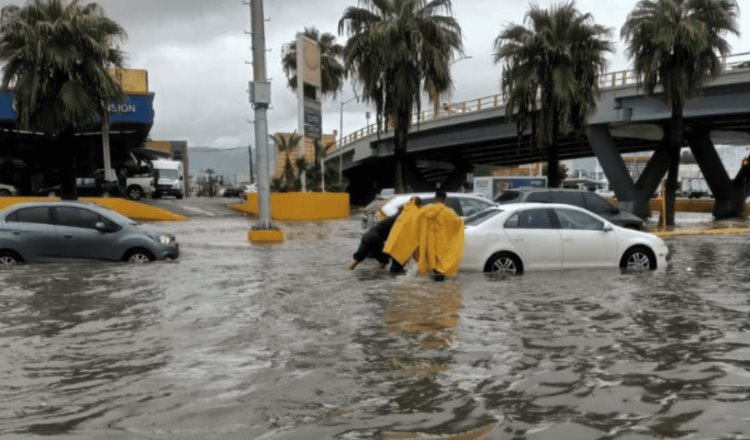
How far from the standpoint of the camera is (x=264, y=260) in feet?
54.4

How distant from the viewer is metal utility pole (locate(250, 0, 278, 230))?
70.6 feet

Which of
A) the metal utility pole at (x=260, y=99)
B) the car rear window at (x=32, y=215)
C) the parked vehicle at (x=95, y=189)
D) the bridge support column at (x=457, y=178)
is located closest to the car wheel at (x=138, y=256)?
the car rear window at (x=32, y=215)

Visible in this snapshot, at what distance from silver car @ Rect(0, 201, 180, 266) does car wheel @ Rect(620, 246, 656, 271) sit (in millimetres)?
9666

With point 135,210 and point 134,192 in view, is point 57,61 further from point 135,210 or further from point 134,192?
point 134,192

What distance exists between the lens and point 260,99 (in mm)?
21500

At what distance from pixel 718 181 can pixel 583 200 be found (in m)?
25.0

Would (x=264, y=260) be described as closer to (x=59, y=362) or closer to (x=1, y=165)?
(x=59, y=362)

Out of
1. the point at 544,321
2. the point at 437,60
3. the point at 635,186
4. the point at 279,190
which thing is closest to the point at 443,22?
the point at 437,60

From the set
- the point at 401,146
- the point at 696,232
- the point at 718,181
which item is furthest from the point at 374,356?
the point at 718,181

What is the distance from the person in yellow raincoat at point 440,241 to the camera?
12.7m

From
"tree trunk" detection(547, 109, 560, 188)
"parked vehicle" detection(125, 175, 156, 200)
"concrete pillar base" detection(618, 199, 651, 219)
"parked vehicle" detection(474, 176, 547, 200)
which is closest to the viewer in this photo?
"tree trunk" detection(547, 109, 560, 188)

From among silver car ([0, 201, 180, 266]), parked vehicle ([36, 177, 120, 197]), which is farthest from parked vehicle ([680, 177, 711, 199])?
silver car ([0, 201, 180, 266])

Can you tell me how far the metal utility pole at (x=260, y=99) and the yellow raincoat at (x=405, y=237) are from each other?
9290 millimetres

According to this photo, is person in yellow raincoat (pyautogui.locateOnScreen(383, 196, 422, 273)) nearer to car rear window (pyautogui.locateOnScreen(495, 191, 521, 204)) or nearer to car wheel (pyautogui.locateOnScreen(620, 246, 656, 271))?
car wheel (pyautogui.locateOnScreen(620, 246, 656, 271))
